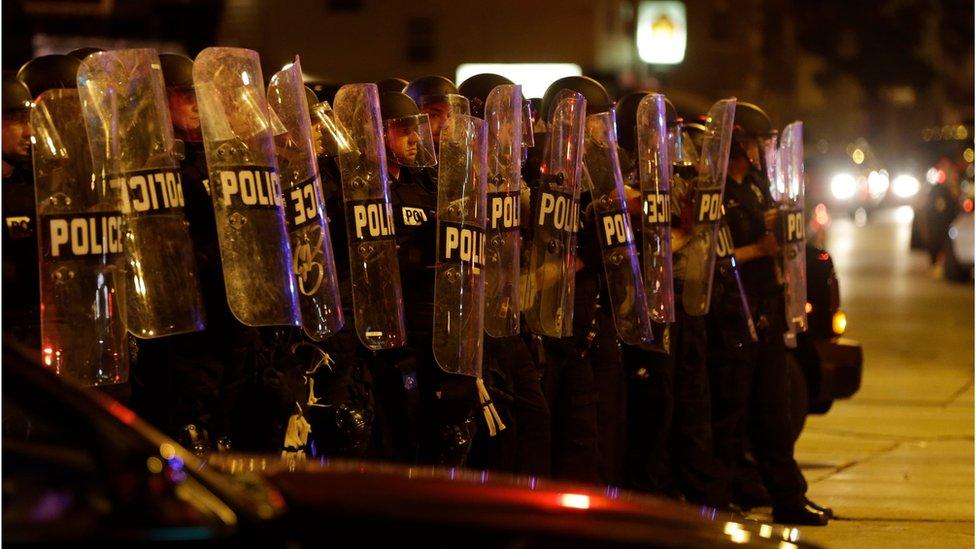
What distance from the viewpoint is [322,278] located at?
588 cm

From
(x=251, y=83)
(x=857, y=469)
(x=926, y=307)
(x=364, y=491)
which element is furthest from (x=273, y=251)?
(x=926, y=307)

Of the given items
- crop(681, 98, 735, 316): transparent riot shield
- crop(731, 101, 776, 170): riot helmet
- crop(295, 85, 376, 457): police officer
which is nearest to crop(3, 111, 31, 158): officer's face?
crop(295, 85, 376, 457): police officer

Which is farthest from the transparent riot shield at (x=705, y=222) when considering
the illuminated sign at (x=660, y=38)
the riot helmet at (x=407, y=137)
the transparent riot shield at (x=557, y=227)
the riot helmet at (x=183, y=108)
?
the illuminated sign at (x=660, y=38)

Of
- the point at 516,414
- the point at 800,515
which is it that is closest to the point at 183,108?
the point at 516,414

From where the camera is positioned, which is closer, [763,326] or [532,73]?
[763,326]

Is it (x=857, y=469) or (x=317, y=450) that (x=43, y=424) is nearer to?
(x=317, y=450)

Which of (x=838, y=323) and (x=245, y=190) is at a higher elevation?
(x=245, y=190)

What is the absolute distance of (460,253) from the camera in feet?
20.2

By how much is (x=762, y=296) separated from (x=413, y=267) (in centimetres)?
215

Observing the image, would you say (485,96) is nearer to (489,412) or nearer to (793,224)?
(489,412)

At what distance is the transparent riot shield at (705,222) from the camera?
7.32 m

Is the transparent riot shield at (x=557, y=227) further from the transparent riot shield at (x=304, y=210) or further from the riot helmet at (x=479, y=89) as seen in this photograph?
the transparent riot shield at (x=304, y=210)

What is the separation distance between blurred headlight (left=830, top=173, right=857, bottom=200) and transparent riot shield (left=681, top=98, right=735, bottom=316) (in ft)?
117

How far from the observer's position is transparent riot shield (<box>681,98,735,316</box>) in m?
7.32
